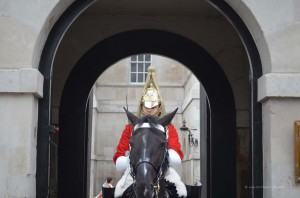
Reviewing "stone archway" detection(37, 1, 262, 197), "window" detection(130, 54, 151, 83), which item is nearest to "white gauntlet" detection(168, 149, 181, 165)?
"stone archway" detection(37, 1, 262, 197)

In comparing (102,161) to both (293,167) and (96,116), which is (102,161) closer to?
(96,116)

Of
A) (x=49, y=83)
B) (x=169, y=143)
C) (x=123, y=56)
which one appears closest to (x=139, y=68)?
(x=123, y=56)

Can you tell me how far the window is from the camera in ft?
92.2

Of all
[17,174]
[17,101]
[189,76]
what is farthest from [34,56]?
[189,76]

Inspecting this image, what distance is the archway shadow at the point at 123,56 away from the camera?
11.3m

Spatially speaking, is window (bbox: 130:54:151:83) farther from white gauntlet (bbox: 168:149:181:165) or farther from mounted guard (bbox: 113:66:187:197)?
white gauntlet (bbox: 168:149:181:165)

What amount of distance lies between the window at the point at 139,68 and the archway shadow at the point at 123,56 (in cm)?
1620

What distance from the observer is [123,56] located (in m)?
11.9

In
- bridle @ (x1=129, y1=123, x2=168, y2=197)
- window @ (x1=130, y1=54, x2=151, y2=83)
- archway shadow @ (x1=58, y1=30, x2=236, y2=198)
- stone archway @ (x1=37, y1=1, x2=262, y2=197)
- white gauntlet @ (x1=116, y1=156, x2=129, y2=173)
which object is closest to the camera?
bridle @ (x1=129, y1=123, x2=168, y2=197)

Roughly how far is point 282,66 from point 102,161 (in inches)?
755

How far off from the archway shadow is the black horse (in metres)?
5.34

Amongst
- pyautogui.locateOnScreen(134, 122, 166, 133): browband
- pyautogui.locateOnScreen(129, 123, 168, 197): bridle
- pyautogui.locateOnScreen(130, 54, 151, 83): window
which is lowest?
pyautogui.locateOnScreen(129, 123, 168, 197): bridle

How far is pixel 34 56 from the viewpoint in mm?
7168

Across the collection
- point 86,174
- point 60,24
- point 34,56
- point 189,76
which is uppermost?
point 189,76
